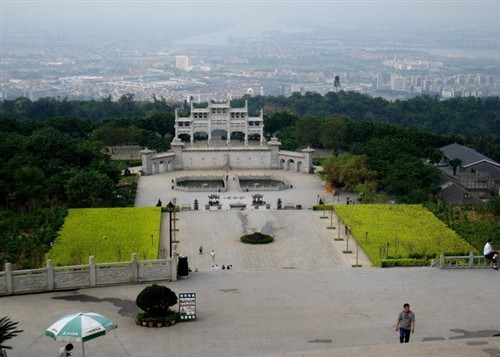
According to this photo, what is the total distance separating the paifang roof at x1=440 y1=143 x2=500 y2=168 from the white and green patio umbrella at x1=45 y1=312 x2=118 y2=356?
38.8 metres

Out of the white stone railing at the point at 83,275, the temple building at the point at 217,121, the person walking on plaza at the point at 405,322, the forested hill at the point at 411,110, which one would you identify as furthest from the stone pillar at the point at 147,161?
the forested hill at the point at 411,110

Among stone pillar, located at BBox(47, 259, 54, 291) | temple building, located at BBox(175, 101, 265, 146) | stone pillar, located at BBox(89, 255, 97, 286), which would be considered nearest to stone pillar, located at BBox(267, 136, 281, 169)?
temple building, located at BBox(175, 101, 265, 146)

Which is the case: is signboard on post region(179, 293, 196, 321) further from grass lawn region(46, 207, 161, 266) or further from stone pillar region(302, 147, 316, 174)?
stone pillar region(302, 147, 316, 174)

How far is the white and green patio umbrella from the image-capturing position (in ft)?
48.9

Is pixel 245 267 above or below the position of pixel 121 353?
below

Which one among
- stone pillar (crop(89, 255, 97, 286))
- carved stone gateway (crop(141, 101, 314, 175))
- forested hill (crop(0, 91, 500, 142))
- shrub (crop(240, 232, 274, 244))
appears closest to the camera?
stone pillar (crop(89, 255, 97, 286))

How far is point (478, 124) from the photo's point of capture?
289 feet

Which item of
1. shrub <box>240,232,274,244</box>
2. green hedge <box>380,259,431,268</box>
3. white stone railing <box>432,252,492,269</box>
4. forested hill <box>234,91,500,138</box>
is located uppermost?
white stone railing <box>432,252,492,269</box>

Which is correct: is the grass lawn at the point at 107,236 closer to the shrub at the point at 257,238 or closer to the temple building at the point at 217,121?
the shrub at the point at 257,238

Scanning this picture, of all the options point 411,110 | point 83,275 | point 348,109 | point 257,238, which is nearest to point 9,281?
point 83,275

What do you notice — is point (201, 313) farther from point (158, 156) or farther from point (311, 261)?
point (158, 156)

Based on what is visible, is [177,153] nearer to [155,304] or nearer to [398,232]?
[398,232]

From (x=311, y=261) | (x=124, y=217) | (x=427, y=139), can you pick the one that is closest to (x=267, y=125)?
(x=427, y=139)

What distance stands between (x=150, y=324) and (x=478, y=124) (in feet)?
251
